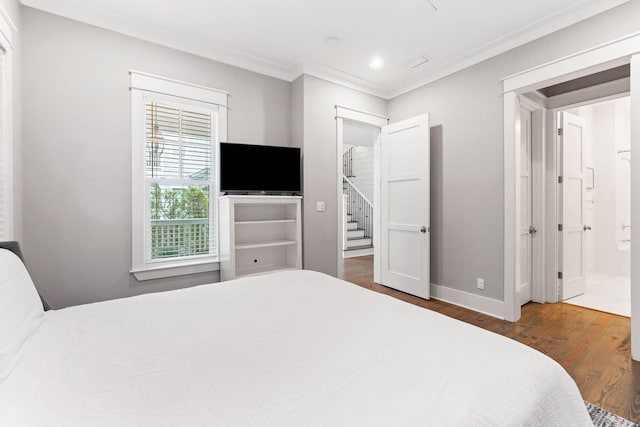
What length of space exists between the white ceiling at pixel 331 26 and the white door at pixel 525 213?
1058 millimetres

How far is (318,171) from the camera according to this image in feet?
11.8

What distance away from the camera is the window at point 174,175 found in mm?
2744

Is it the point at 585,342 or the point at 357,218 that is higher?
the point at 357,218

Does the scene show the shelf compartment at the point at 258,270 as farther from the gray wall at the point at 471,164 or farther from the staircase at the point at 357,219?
the staircase at the point at 357,219

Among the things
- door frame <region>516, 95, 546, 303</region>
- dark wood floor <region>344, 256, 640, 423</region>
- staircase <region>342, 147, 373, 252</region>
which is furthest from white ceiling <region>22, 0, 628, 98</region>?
staircase <region>342, 147, 373, 252</region>

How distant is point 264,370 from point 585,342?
301 centimetres

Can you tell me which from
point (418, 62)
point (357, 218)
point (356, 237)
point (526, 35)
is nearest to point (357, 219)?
point (357, 218)

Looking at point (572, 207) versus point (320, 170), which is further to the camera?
point (572, 207)

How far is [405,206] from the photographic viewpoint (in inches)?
154

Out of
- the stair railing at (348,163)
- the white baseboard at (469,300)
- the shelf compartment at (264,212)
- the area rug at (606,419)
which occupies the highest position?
the stair railing at (348,163)

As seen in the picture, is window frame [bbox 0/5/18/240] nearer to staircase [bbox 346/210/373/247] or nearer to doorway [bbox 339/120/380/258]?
doorway [bbox 339/120/380/258]

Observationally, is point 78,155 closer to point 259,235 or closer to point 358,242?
Result: point 259,235

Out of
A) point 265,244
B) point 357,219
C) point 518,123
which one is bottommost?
point 265,244

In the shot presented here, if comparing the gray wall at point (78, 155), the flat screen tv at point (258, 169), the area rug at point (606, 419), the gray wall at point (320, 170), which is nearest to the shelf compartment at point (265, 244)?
the gray wall at point (320, 170)
